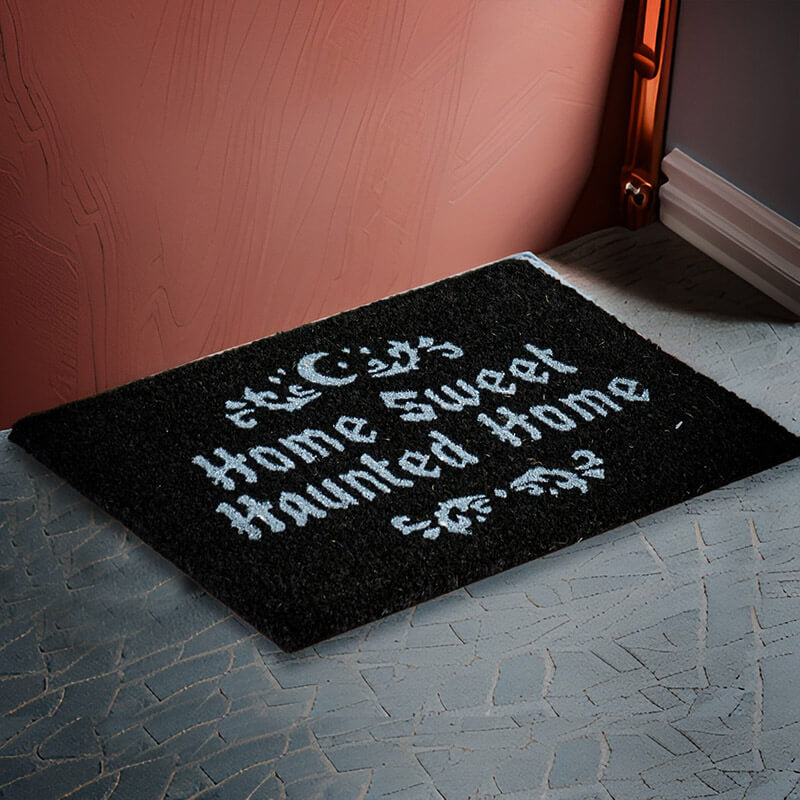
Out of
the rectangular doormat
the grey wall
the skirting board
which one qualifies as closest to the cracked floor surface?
the rectangular doormat

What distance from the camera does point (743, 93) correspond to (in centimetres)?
267

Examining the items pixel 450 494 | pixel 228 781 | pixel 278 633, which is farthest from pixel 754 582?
pixel 228 781

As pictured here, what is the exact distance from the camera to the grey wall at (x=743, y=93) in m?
2.58

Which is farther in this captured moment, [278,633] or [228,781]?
[278,633]

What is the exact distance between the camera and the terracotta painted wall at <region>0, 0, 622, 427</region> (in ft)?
6.89

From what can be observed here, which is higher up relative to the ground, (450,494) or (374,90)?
(374,90)

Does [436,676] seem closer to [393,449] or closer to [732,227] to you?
[393,449]

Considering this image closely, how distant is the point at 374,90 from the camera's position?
7.95 ft

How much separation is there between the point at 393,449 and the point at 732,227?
3.28 ft

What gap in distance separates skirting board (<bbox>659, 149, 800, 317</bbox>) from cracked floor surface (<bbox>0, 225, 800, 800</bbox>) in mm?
633

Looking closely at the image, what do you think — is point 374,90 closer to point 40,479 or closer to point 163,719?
point 40,479

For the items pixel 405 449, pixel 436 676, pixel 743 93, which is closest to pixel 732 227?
pixel 743 93

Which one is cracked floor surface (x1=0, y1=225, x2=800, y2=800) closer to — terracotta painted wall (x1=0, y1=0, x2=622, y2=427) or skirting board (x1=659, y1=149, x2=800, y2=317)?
terracotta painted wall (x1=0, y1=0, x2=622, y2=427)

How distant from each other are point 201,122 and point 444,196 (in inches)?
23.3
